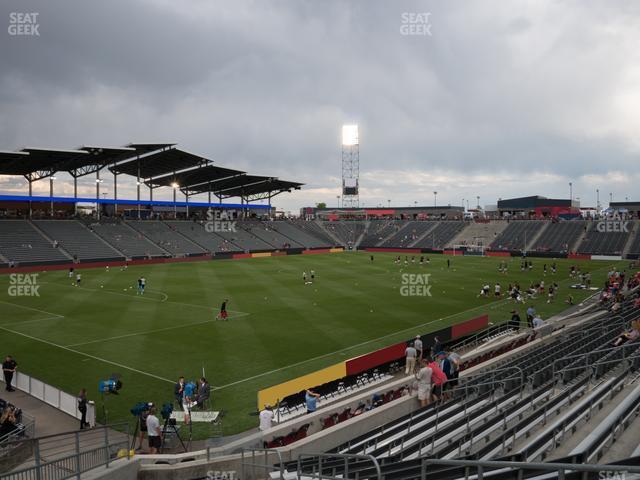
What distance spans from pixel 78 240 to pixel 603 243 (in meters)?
84.5

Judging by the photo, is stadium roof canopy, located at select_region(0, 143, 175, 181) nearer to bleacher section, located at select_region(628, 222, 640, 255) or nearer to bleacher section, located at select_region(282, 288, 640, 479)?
bleacher section, located at select_region(282, 288, 640, 479)

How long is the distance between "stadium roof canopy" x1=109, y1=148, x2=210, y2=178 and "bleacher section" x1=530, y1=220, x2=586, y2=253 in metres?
61.5

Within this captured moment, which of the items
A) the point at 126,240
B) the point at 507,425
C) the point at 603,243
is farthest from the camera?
the point at 603,243

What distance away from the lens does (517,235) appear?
92.2 metres

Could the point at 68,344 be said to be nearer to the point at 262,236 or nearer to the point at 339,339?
the point at 339,339

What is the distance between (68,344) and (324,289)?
23573 mm

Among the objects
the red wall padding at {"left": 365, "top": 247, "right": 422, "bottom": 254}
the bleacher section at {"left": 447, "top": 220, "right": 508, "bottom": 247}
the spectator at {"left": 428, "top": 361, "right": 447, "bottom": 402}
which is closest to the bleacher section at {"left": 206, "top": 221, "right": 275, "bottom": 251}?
the red wall padding at {"left": 365, "top": 247, "right": 422, "bottom": 254}

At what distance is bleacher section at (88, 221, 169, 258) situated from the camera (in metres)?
68.5

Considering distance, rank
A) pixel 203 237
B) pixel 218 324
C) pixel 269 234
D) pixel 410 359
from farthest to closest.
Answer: pixel 269 234 < pixel 203 237 < pixel 218 324 < pixel 410 359

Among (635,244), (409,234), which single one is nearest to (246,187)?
(409,234)

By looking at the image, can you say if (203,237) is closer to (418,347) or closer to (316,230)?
(316,230)

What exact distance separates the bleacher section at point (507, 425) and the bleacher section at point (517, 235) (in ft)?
255

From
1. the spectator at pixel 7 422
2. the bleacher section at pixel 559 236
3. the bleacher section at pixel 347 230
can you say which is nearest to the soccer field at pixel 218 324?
the spectator at pixel 7 422

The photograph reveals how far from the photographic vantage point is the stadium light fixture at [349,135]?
358 feet
